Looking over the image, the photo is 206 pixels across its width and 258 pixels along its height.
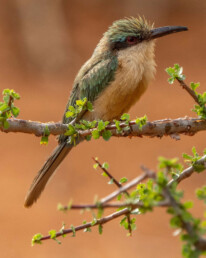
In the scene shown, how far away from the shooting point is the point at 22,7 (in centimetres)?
1009

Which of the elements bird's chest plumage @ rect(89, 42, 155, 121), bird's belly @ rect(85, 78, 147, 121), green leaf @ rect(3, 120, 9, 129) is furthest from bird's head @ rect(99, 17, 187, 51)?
green leaf @ rect(3, 120, 9, 129)

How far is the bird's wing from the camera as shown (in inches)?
140

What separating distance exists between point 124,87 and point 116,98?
81mm

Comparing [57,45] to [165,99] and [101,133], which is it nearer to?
[165,99]

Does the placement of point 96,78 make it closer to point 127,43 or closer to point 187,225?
point 127,43

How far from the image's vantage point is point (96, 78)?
3602 millimetres

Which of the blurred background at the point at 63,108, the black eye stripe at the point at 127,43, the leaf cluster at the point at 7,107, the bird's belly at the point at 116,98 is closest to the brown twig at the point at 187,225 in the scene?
the leaf cluster at the point at 7,107

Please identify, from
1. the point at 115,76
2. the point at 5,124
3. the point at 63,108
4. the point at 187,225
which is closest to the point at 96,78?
the point at 115,76

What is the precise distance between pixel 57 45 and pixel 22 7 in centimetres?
109

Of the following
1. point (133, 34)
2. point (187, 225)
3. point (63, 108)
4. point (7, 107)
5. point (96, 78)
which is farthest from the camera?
point (63, 108)

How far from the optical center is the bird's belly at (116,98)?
11.3 feet

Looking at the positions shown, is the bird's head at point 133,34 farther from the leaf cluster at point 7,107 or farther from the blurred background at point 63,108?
the blurred background at point 63,108

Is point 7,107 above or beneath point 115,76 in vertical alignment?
beneath

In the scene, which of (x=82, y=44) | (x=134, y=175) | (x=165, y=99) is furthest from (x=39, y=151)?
(x=82, y=44)
